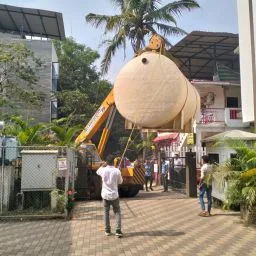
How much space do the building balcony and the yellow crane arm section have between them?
10.2 m

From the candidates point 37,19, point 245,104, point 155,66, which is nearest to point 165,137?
point 37,19

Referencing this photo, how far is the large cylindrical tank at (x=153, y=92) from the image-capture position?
31.9 feet

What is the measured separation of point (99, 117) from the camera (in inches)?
588

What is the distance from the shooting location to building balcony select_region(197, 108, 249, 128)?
2398 cm

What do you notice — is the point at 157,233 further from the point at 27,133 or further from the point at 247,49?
the point at 27,133

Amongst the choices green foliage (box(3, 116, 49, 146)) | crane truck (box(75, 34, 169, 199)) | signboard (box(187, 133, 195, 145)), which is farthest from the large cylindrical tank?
signboard (box(187, 133, 195, 145))

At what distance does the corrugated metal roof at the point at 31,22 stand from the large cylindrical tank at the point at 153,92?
23.0 meters

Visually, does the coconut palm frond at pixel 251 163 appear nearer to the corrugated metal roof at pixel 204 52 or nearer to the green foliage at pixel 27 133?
the green foliage at pixel 27 133

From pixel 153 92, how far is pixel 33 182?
4289mm

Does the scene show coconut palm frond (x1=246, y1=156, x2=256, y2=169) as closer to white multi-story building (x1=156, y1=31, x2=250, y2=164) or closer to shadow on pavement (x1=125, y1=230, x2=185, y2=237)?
shadow on pavement (x1=125, y1=230, x2=185, y2=237)

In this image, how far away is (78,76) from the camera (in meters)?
37.2

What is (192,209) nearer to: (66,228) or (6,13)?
(66,228)

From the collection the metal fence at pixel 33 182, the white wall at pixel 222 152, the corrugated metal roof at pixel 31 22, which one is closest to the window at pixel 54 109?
the corrugated metal roof at pixel 31 22

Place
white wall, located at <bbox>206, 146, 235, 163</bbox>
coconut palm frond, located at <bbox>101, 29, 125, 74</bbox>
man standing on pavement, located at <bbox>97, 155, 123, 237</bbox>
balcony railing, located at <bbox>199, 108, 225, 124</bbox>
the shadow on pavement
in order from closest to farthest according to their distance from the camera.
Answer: man standing on pavement, located at <bbox>97, 155, 123, 237</bbox>, the shadow on pavement, white wall, located at <bbox>206, 146, 235, 163</bbox>, coconut palm frond, located at <bbox>101, 29, 125, 74</bbox>, balcony railing, located at <bbox>199, 108, 225, 124</bbox>
